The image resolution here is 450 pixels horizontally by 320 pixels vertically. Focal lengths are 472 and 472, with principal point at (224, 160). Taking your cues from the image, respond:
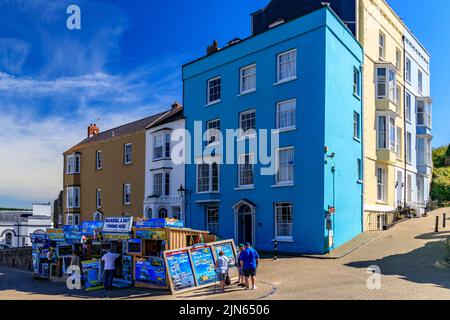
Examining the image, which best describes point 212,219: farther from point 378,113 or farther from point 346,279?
point 346,279

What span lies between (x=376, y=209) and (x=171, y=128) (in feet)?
48.4

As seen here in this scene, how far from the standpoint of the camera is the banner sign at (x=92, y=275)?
18.1 metres

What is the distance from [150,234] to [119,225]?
187cm

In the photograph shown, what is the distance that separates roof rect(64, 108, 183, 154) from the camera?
3706cm

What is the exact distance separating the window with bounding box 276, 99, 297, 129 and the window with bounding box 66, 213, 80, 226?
83.5 ft

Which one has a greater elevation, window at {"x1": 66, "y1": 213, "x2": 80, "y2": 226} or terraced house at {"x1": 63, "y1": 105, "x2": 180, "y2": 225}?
terraced house at {"x1": 63, "y1": 105, "x2": 180, "y2": 225}

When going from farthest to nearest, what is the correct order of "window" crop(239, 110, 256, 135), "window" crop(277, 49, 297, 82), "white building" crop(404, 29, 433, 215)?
"white building" crop(404, 29, 433, 215)
"window" crop(239, 110, 256, 135)
"window" crop(277, 49, 297, 82)

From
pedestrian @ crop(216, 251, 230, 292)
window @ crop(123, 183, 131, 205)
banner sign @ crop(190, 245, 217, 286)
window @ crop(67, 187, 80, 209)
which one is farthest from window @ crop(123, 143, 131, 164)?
pedestrian @ crop(216, 251, 230, 292)

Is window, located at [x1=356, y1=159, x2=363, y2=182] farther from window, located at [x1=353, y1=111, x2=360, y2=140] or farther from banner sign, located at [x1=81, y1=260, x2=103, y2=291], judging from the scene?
banner sign, located at [x1=81, y1=260, x2=103, y2=291]

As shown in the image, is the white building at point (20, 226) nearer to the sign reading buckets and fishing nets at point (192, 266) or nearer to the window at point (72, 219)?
the window at point (72, 219)

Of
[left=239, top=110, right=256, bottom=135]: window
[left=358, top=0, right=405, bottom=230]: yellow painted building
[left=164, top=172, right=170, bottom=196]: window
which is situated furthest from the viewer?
[left=164, top=172, right=170, bottom=196]: window

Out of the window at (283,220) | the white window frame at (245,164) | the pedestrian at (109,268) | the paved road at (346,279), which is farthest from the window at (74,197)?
the pedestrian at (109,268)

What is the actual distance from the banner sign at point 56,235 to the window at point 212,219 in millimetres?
10055
